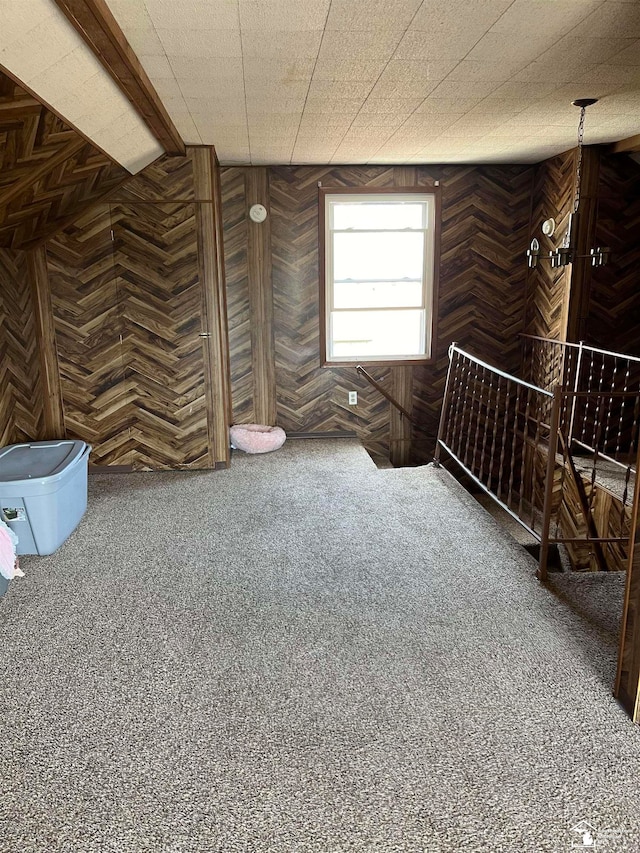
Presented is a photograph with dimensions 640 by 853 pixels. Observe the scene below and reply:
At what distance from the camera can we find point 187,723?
2.04 metres

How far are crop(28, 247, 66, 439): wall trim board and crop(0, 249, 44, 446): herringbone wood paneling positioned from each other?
0.11ft

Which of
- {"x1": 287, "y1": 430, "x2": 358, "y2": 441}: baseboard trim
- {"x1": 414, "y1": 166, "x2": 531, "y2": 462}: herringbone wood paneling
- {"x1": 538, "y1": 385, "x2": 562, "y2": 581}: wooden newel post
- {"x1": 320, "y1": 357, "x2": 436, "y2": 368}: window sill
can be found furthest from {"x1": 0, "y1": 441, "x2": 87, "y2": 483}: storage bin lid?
{"x1": 414, "y1": 166, "x2": 531, "y2": 462}: herringbone wood paneling

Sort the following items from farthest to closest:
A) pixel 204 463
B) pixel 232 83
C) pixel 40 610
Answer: pixel 204 463, pixel 232 83, pixel 40 610

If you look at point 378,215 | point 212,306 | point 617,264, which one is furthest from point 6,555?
point 617,264

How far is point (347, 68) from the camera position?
2861 millimetres

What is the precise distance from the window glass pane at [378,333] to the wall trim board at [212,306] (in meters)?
1.30

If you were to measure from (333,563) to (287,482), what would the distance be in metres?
1.41

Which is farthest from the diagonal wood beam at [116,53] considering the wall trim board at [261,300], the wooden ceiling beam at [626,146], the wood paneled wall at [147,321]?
the wooden ceiling beam at [626,146]

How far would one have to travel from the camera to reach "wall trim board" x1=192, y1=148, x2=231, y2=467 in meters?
4.46

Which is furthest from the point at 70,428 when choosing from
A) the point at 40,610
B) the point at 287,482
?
the point at 40,610

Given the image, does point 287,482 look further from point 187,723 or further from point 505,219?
point 505,219

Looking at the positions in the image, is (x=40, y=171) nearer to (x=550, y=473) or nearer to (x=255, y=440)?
(x=255, y=440)

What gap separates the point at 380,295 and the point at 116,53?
143 inches

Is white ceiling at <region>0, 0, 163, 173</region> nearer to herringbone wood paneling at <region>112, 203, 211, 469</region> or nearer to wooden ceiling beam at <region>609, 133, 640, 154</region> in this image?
herringbone wood paneling at <region>112, 203, 211, 469</region>
